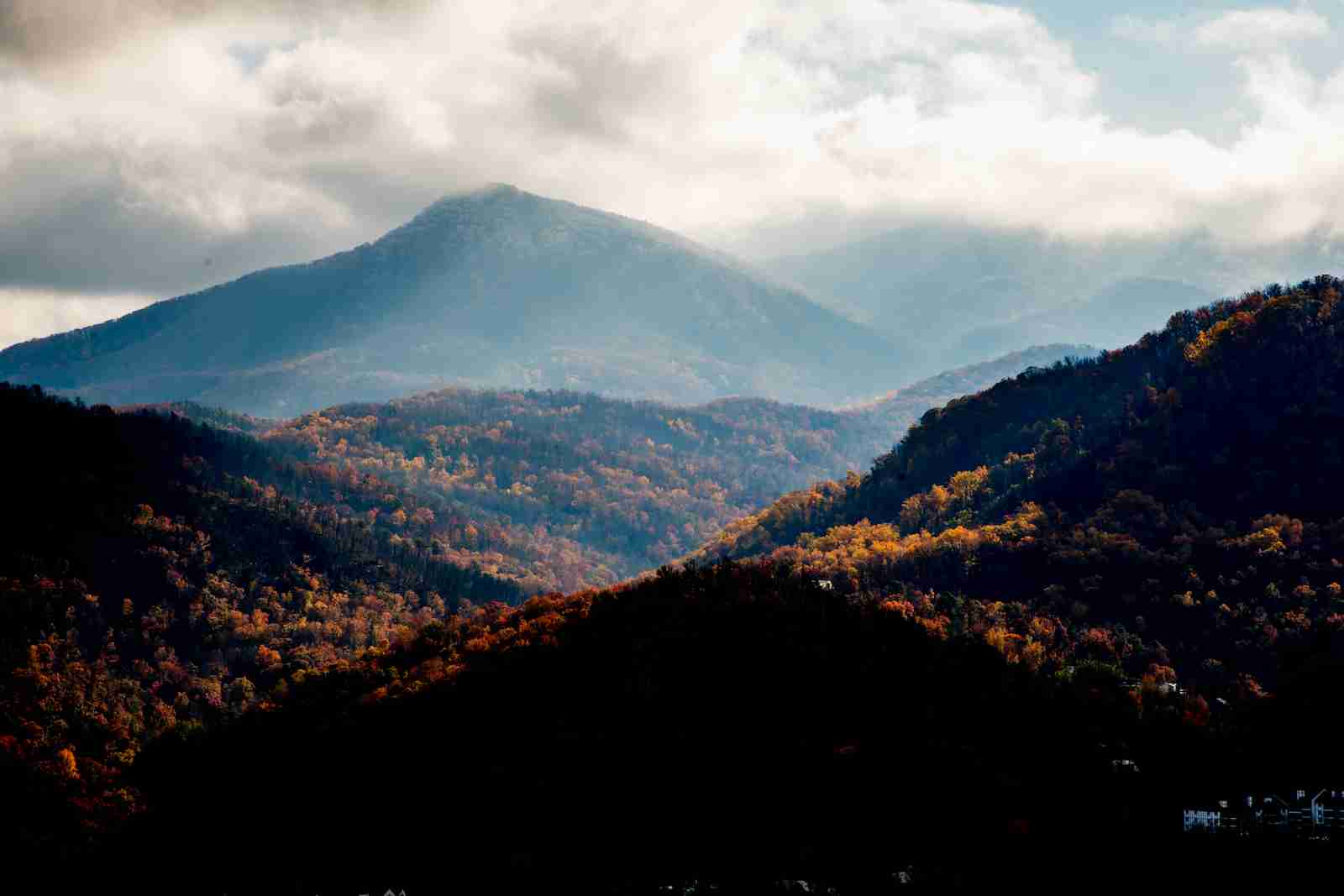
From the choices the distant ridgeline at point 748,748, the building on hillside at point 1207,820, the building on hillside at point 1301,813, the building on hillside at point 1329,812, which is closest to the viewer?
the building on hillside at point 1329,812

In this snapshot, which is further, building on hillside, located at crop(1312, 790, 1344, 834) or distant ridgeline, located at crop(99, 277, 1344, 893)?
distant ridgeline, located at crop(99, 277, 1344, 893)

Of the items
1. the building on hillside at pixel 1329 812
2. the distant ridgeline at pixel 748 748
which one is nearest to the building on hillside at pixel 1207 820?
the distant ridgeline at pixel 748 748

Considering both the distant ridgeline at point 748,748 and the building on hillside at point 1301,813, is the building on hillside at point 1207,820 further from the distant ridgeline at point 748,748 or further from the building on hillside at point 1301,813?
the building on hillside at point 1301,813

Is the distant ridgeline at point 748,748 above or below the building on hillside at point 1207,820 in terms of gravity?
above

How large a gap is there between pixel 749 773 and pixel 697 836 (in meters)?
11.2

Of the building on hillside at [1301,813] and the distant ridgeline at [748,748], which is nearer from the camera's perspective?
the building on hillside at [1301,813]

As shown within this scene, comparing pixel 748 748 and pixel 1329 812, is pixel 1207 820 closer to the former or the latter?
pixel 1329 812

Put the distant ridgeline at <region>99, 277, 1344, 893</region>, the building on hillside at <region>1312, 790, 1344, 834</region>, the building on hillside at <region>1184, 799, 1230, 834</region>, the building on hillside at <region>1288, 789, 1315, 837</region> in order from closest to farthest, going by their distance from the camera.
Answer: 1. the building on hillside at <region>1312, 790, 1344, 834</region>
2. the building on hillside at <region>1288, 789, 1315, 837</region>
3. the building on hillside at <region>1184, 799, 1230, 834</region>
4. the distant ridgeline at <region>99, 277, 1344, 893</region>

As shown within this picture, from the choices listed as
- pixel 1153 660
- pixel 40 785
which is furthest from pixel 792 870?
pixel 40 785

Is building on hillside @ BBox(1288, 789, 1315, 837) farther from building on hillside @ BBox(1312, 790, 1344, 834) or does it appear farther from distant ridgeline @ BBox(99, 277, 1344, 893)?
distant ridgeline @ BBox(99, 277, 1344, 893)

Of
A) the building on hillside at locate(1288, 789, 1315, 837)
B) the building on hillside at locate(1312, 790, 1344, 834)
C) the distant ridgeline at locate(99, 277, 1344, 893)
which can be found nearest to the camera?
the building on hillside at locate(1312, 790, 1344, 834)

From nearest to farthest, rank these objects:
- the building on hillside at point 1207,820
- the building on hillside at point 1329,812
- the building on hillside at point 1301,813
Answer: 1. the building on hillside at point 1329,812
2. the building on hillside at point 1301,813
3. the building on hillside at point 1207,820

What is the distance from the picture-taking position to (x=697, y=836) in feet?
413

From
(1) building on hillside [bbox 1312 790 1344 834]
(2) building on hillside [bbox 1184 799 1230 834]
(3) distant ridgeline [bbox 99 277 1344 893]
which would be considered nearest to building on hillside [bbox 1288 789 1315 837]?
(1) building on hillside [bbox 1312 790 1344 834]
